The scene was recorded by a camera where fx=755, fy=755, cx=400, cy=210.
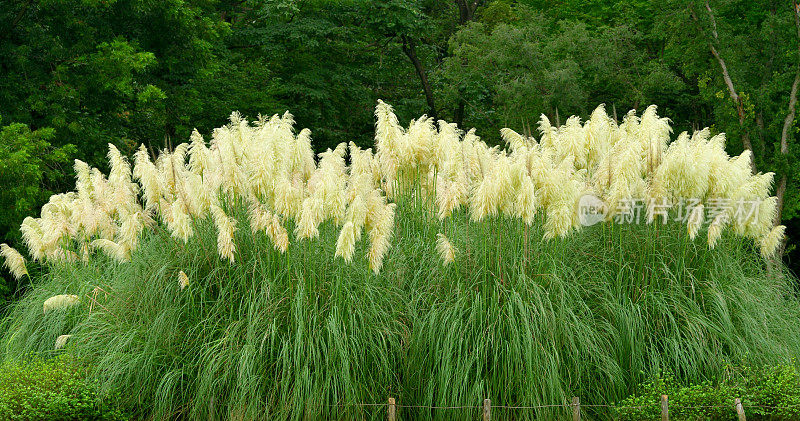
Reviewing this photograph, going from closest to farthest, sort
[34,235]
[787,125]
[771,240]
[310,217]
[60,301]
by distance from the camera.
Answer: [310,217] < [60,301] < [771,240] < [34,235] < [787,125]

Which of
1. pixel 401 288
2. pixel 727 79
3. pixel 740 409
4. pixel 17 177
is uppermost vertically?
pixel 727 79

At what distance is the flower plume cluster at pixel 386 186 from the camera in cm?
618

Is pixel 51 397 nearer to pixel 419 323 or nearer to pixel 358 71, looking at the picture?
pixel 419 323

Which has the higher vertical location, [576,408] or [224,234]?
[224,234]

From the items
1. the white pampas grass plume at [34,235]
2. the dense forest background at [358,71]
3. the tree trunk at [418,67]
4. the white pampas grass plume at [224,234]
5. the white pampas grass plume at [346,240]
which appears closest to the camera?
the white pampas grass plume at [346,240]

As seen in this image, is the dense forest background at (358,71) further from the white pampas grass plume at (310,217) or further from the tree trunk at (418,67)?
the white pampas grass plume at (310,217)

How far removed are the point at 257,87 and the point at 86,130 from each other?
764cm

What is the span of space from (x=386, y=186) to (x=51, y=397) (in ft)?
13.0

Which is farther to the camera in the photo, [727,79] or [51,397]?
[727,79]

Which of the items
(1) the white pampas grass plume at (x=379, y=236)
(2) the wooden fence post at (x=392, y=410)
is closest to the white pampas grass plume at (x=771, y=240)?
(1) the white pampas grass plume at (x=379, y=236)

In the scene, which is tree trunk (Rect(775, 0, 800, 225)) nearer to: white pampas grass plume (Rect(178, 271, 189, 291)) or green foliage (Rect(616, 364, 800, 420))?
green foliage (Rect(616, 364, 800, 420))

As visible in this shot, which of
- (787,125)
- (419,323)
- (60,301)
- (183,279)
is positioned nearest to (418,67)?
(787,125)

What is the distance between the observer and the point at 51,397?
21.3 feet

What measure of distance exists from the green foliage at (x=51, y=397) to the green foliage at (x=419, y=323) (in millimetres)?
222
